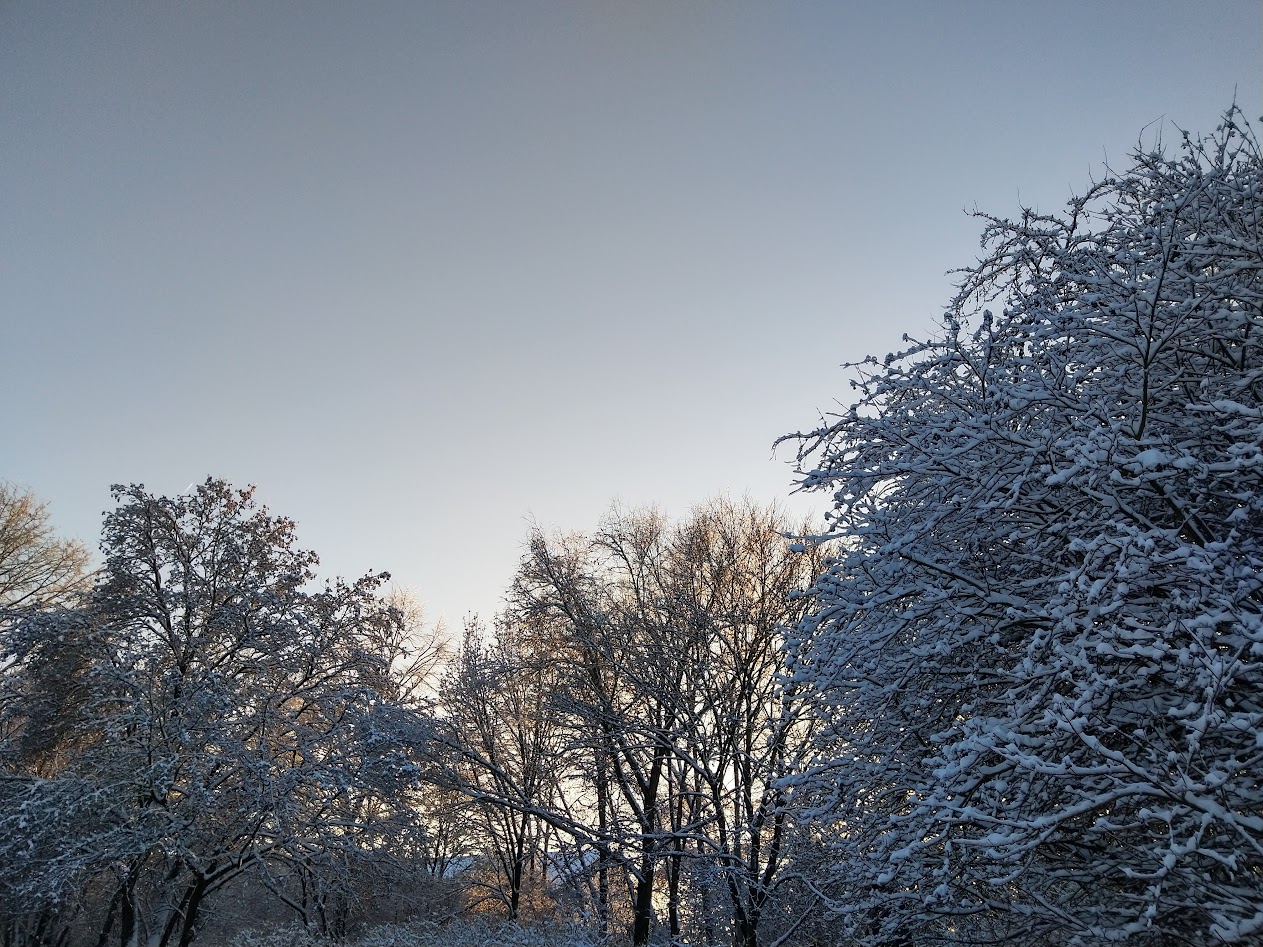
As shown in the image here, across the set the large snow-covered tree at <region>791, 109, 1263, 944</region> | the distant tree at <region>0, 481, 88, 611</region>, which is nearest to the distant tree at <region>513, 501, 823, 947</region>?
the large snow-covered tree at <region>791, 109, 1263, 944</region>

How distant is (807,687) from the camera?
7.03 m

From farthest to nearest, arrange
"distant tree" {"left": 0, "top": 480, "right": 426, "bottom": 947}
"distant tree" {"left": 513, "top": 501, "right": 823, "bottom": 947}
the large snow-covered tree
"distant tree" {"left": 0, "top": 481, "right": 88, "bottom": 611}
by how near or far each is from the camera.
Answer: "distant tree" {"left": 0, "top": 481, "right": 88, "bottom": 611} → "distant tree" {"left": 0, "top": 480, "right": 426, "bottom": 947} → "distant tree" {"left": 513, "top": 501, "right": 823, "bottom": 947} → the large snow-covered tree

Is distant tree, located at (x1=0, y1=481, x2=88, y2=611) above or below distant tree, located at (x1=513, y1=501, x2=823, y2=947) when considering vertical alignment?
above

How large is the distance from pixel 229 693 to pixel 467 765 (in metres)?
5.89

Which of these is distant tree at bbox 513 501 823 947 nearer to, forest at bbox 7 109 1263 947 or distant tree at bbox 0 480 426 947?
forest at bbox 7 109 1263 947

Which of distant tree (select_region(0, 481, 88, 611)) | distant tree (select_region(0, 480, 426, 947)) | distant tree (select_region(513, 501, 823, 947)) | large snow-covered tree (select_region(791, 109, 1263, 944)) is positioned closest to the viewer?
large snow-covered tree (select_region(791, 109, 1263, 944))

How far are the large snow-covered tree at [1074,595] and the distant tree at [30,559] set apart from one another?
66.8 ft

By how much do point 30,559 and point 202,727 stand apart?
10.7 m

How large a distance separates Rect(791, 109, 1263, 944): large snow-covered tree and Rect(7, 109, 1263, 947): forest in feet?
0.14

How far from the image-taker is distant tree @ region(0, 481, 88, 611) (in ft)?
61.3

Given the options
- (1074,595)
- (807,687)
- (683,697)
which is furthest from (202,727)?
(1074,595)

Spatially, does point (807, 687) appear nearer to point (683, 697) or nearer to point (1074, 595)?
point (1074, 595)

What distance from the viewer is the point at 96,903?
819 inches

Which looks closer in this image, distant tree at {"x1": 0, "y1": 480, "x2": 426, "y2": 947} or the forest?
the forest
